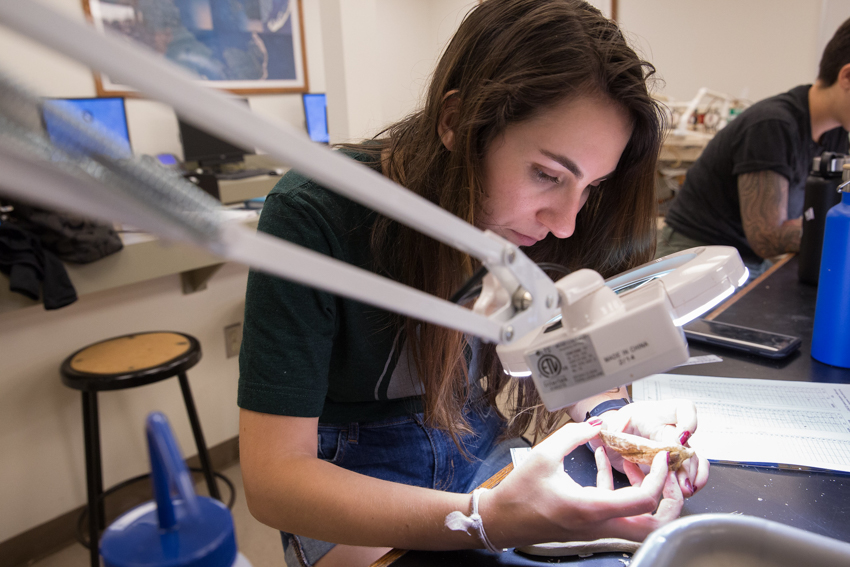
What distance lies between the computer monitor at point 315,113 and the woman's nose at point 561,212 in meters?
2.54

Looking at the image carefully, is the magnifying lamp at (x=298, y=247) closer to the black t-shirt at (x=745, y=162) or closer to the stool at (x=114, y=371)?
the stool at (x=114, y=371)

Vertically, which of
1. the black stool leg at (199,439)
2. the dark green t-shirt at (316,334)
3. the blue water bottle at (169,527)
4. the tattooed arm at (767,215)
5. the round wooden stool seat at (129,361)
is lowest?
the black stool leg at (199,439)

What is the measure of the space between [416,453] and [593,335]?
0.58 m

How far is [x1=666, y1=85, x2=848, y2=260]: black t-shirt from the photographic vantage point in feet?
6.53

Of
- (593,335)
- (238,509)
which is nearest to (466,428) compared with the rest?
(593,335)

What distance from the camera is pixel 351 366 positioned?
0.91 m

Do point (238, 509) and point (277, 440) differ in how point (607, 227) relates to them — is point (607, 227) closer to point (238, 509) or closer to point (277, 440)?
point (277, 440)

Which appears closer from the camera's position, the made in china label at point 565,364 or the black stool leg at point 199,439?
the made in china label at point 565,364

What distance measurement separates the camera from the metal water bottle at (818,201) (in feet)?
4.84

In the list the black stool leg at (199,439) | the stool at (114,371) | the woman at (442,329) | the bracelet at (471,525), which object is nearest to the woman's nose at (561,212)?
the woman at (442,329)

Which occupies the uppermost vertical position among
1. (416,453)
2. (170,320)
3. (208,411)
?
(416,453)

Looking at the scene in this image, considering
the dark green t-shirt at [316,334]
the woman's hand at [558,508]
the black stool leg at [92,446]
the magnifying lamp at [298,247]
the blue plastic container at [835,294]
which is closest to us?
the magnifying lamp at [298,247]

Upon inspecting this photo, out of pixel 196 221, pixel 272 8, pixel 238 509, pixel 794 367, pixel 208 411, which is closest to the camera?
pixel 196 221

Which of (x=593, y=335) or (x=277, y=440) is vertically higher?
(x=593, y=335)
